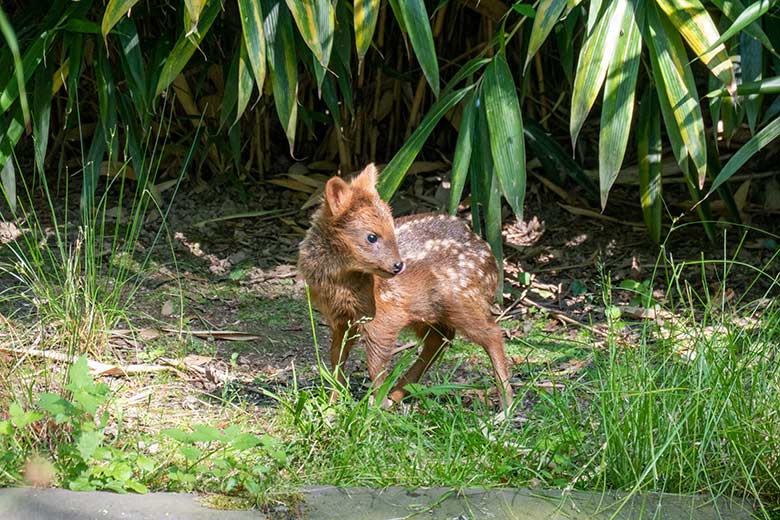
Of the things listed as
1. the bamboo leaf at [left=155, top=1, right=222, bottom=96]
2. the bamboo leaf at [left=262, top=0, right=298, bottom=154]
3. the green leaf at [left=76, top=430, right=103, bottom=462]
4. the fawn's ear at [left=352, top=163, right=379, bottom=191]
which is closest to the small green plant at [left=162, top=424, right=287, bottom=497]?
the green leaf at [left=76, top=430, right=103, bottom=462]

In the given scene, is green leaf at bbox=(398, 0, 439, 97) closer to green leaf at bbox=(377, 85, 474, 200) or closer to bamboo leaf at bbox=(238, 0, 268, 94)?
green leaf at bbox=(377, 85, 474, 200)

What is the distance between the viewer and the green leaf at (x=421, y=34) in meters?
5.03

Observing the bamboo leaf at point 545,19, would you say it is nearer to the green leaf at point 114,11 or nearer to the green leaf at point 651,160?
the green leaf at point 651,160

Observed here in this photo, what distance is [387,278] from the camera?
4840mm

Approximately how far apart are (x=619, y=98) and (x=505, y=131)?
1.79 ft

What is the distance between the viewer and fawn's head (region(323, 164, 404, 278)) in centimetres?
467

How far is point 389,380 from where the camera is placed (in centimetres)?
404

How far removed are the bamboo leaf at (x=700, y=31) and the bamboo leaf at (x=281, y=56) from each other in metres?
1.70

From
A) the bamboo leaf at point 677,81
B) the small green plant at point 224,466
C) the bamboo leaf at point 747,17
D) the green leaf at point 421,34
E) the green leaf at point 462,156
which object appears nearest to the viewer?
the small green plant at point 224,466

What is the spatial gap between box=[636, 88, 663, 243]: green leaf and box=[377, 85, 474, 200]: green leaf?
1073 millimetres

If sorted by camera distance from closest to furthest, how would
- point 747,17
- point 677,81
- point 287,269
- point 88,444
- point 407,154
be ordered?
point 88,444 → point 747,17 → point 677,81 → point 407,154 → point 287,269

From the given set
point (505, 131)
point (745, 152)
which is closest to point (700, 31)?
point (745, 152)

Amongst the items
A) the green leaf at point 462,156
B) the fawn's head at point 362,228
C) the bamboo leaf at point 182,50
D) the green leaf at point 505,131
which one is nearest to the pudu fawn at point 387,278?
the fawn's head at point 362,228

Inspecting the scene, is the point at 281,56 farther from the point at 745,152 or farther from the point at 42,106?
the point at 745,152
